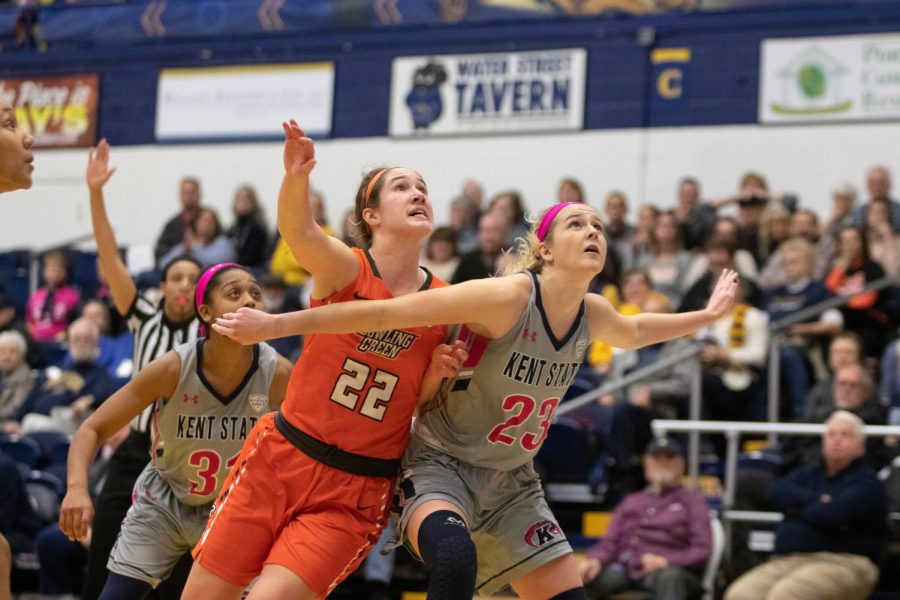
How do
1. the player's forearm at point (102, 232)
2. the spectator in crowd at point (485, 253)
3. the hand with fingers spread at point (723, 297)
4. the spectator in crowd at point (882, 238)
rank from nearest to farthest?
the hand with fingers spread at point (723, 297) → the player's forearm at point (102, 232) → the spectator in crowd at point (882, 238) → the spectator in crowd at point (485, 253)

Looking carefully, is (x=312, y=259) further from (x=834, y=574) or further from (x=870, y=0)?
(x=870, y=0)

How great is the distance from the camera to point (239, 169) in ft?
50.4

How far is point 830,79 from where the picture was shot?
12.8 m

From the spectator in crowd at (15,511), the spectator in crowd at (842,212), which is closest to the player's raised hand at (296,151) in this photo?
the spectator in crowd at (15,511)

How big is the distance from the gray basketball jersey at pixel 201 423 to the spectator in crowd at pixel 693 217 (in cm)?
640

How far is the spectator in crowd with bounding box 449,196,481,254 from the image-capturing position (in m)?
11.8

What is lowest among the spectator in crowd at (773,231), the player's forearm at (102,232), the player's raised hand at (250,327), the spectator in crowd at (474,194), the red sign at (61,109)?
the player's raised hand at (250,327)

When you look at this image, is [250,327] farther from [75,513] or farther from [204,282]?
[204,282]

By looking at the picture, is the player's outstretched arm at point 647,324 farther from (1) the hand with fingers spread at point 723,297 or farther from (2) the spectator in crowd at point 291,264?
(2) the spectator in crowd at point 291,264

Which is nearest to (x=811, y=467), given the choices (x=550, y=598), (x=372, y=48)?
(x=550, y=598)

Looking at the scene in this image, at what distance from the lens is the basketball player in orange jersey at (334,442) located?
14.4 ft

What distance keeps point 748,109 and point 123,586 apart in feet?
31.6

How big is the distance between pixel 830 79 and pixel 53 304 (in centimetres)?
791

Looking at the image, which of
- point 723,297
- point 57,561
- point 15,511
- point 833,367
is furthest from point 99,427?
point 833,367
